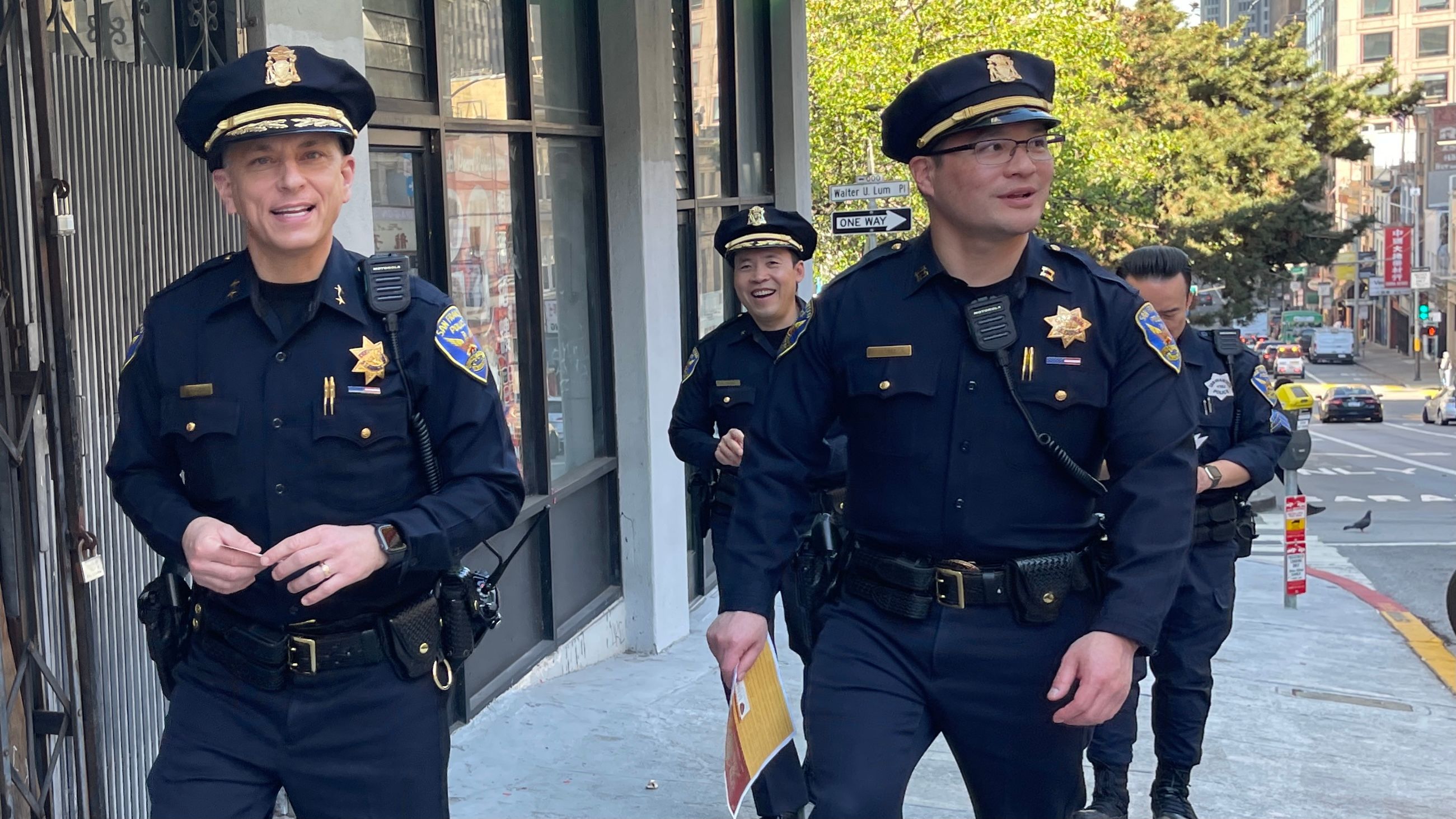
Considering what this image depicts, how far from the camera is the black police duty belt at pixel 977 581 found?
11.0 feet

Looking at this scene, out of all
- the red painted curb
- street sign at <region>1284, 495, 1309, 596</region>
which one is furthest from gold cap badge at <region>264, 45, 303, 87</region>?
the red painted curb

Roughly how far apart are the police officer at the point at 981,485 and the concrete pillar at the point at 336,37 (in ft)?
6.70

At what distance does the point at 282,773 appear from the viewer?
3068 millimetres

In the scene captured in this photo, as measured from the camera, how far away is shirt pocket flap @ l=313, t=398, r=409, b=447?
10.3 feet

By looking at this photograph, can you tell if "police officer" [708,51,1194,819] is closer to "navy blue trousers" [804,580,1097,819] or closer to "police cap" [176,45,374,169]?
"navy blue trousers" [804,580,1097,819]

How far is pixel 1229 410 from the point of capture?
6.12 meters

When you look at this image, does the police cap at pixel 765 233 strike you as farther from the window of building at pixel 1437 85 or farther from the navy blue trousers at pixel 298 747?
the window of building at pixel 1437 85

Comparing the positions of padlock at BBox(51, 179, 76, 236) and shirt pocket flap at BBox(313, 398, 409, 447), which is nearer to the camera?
shirt pocket flap at BBox(313, 398, 409, 447)

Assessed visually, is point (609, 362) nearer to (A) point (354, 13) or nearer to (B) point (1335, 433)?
(A) point (354, 13)

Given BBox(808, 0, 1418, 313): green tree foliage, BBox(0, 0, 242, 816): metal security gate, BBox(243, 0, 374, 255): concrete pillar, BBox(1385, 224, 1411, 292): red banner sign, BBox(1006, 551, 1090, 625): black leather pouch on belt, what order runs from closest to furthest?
BBox(1006, 551, 1090, 625): black leather pouch on belt < BBox(0, 0, 242, 816): metal security gate < BBox(243, 0, 374, 255): concrete pillar < BBox(808, 0, 1418, 313): green tree foliage < BBox(1385, 224, 1411, 292): red banner sign

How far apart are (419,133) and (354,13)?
48.1 inches

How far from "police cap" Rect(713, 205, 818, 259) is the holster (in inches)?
125

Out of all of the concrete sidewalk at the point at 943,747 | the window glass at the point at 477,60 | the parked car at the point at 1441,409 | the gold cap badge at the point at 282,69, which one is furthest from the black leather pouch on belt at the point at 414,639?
the parked car at the point at 1441,409

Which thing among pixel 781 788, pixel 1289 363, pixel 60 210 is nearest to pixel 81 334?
pixel 60 210
